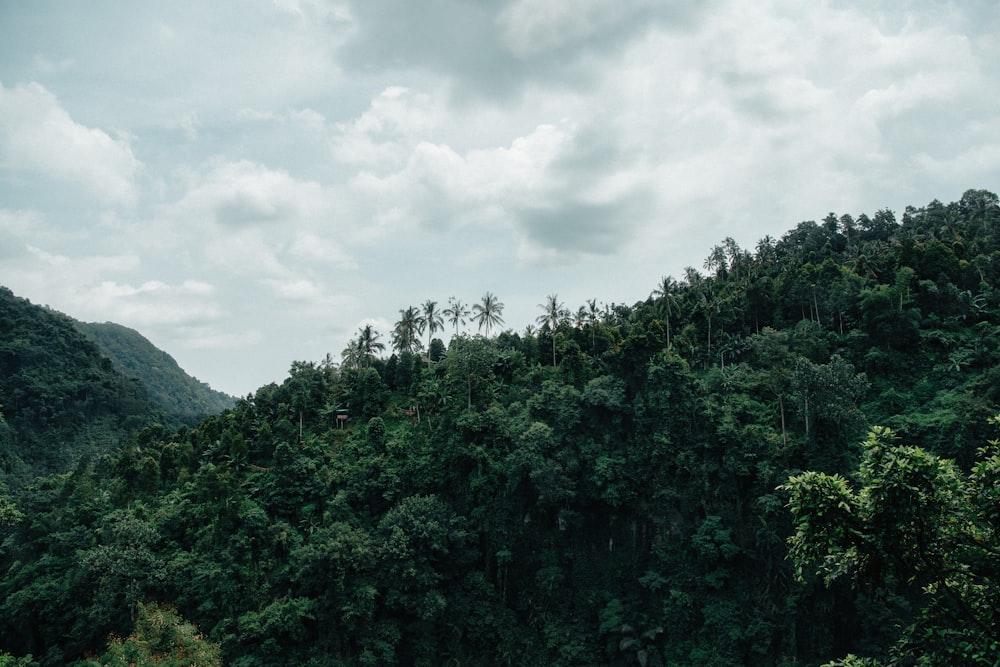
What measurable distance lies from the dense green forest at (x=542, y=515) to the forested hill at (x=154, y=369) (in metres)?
96.6

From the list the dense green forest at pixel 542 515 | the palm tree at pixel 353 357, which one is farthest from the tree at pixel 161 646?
the palm tree at pixel 353 357

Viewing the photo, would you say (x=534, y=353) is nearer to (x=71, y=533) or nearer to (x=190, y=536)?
(x=190, y=536)

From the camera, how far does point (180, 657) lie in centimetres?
2908

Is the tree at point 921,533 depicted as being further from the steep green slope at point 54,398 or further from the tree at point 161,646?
the steep green slope at point 54,398

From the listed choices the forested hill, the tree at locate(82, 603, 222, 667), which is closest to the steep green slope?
the tree at locate(82, 603, 222, 667)

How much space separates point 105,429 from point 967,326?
90174 millimetres

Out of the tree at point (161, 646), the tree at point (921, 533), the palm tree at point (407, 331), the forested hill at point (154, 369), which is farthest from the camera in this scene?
the forested hill at point (154, 369)

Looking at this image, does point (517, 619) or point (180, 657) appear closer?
point (180, 657)

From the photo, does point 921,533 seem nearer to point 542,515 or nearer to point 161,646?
point 542,515

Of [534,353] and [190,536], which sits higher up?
[534,353]

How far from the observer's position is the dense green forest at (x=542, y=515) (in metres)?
31.7

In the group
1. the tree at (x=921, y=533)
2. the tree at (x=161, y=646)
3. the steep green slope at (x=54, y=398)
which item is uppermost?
the steep green slope at (x=54, y=398)

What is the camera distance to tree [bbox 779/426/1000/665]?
722 cm

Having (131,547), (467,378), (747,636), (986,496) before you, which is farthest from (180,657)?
(986,496)
